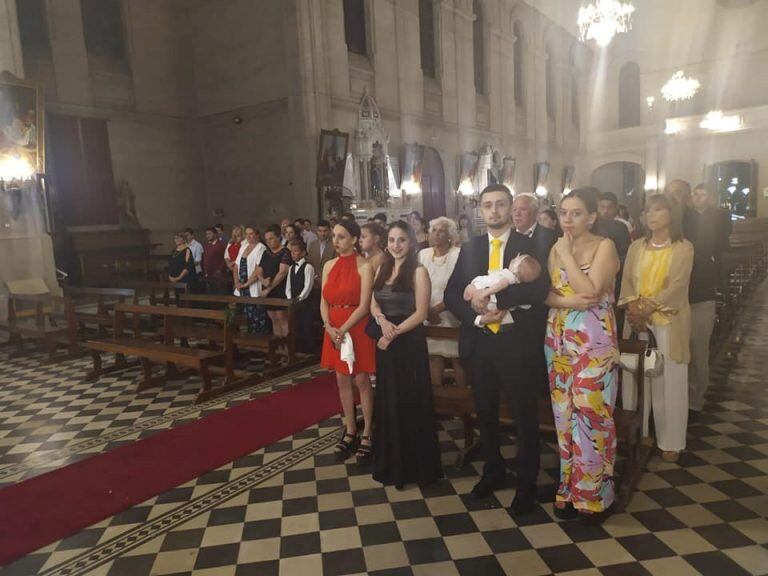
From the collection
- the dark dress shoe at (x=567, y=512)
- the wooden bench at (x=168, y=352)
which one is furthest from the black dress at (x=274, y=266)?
the dark dress shoe at (x=567, y=512)

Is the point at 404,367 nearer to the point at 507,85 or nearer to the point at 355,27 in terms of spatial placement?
the point at 355,27

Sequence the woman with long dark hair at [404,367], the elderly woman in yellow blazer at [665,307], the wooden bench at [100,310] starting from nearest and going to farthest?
1. the woman with long dark hair at [404,367]
2. the elderly woman in yellow blazer at [665,307]
3. the wooden bench at [100,310]

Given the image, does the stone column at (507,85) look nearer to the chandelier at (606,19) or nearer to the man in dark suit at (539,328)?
the chandelier at (606,19)

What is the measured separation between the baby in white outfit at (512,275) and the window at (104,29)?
45.9 ft

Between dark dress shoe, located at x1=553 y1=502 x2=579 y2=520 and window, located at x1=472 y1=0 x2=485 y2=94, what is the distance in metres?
18.8

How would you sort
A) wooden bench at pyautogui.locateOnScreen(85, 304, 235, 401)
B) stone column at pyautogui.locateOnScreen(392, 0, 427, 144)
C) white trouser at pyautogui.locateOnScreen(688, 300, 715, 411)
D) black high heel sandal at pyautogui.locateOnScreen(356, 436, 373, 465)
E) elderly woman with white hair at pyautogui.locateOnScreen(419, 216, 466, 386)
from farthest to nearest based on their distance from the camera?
1. stone column at pyautogui.locateOnScreen(392, 0, 427, 144)
2. wooden bench at pyautogui.locateOnScreen(85, 304, 235, 401)
3. elderly woman with white hair at pyautogui.locateOnScreen(419, 216, 466, 386)
4. white trouser at pyautogui.locateOnScreen(688, 300, 715, 411)
5. black high heel sandal at pyautogui.locateOnScreen(356, 436, 373, 465)

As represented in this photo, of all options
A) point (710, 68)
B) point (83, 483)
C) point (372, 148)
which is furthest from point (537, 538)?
point (710, 68)

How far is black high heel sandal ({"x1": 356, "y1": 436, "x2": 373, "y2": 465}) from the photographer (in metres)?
3.97

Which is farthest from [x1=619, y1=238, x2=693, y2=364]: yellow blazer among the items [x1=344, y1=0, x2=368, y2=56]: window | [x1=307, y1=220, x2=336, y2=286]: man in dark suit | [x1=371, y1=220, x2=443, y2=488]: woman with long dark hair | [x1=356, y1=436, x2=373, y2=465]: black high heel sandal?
[x1=344, y1=0, x2=368, y2=56]: window

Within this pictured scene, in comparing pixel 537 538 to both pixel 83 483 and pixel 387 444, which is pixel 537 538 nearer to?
pixel 387 444

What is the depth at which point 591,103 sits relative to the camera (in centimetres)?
2672

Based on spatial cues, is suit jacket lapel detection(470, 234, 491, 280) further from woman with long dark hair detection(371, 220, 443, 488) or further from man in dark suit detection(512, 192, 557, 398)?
woman with long dark hair detection(371, 220, 443, 488)

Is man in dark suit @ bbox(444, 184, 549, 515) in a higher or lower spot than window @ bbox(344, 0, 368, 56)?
lower

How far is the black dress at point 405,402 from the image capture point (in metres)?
3.50
